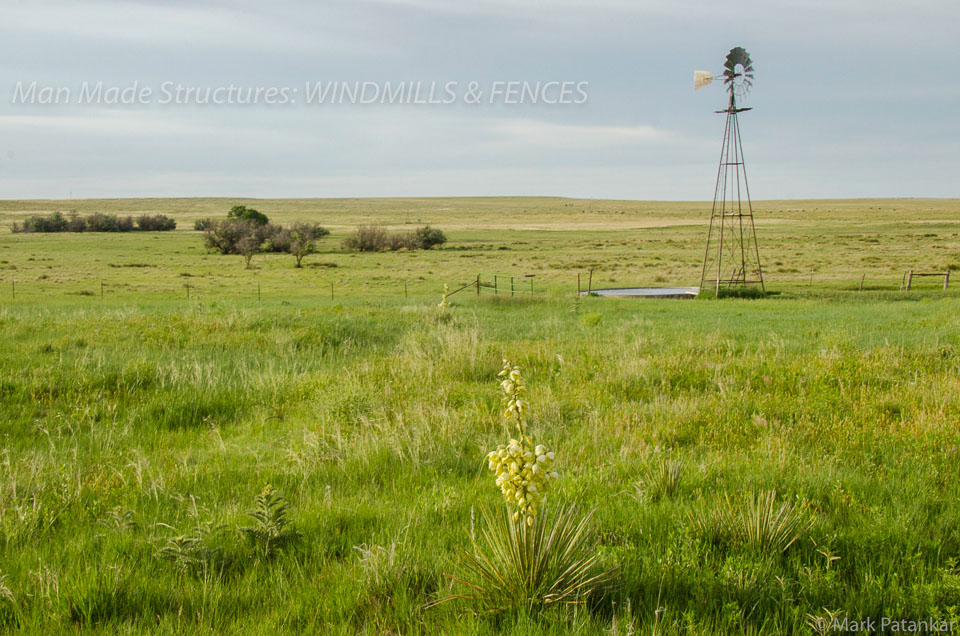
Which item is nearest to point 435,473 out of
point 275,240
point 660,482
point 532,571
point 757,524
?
point 660,482

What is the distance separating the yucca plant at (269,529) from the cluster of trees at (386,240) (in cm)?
7725

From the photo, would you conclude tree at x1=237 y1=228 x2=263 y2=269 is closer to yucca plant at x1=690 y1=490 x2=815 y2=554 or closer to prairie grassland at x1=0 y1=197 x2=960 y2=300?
prairie grassland at x1=0 y1=197 x2=960 y2=300

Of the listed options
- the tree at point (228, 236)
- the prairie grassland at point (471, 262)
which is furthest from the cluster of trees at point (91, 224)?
the tree at point (228, 236)

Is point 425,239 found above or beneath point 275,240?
above

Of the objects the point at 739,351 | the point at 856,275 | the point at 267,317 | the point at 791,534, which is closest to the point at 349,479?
the point at 791,534

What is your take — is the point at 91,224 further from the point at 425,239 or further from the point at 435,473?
the point at 435,473

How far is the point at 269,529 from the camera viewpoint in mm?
4227

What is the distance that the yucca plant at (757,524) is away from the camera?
13.2 ft

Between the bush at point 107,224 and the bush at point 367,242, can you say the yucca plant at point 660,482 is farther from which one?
the bush at point 107,224

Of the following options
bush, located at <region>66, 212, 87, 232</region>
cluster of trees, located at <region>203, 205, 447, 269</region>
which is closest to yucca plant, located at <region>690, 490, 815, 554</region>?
cluster of trees, located at <region>203, 205, 447, 269</region>

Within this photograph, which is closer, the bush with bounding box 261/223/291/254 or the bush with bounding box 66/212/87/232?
the bush with bounding box 261/223/291/254

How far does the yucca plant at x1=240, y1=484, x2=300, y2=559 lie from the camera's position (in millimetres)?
4184

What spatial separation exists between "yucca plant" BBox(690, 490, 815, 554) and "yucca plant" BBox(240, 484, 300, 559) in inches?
105

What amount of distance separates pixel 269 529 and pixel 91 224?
121869mm
